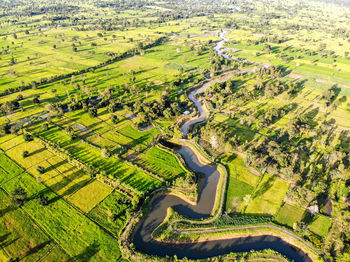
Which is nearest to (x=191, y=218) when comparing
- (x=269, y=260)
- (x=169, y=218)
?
(x=169, y=218)

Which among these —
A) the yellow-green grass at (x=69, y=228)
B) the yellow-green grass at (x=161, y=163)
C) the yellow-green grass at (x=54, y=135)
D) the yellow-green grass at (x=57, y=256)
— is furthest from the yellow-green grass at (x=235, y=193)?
the yellow-green grass at (x=54, y=135)

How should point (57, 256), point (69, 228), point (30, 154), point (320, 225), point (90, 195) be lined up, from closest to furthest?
point (57, 256)
point (69, 228)
point (320, 225)
point (90, 195)
point (30, 154)

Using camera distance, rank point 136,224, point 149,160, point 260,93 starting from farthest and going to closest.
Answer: point 260,93 < point 149,160 < point 136,224

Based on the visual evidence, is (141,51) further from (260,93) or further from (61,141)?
(61,141)

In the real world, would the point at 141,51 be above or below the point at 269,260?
above

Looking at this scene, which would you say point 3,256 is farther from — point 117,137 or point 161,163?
point 117,137

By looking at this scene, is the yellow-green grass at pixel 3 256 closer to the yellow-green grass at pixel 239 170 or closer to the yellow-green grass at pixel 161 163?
the yellow-green grass at pixel 161 163

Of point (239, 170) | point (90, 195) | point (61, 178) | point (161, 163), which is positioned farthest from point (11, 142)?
point (239, 170)
